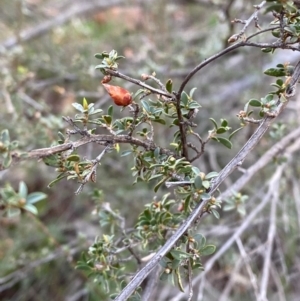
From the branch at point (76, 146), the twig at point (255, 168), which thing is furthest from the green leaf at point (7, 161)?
the twig at point (255, 168)

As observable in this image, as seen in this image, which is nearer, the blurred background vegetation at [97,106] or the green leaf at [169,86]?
the green leaf at [169,86]

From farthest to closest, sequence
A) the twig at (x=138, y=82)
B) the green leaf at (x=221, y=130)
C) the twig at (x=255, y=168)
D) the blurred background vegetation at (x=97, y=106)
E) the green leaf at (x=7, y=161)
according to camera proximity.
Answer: the blurred background vegetation at (x=97, y=106)
the twig at (x=255, y=168)
the green leaf at (x=221, y=130)
the twig at (x=138, y=82)
the green leaf at (x=7, y=161)

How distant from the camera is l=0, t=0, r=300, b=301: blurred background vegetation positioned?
5.74 ft

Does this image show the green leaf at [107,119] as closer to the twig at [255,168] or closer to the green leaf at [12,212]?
the green leaf at [12,212]

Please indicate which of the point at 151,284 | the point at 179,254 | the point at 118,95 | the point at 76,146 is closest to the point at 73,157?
the point at 76,146

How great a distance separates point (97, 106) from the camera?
6.06 feet

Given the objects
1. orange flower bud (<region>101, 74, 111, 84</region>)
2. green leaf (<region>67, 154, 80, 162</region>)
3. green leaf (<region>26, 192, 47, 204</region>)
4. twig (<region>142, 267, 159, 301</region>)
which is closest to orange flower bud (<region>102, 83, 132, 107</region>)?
orange flower bud (<region>101, 74, 111, 84</region>)

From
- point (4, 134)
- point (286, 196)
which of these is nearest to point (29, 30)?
point (286, 196)

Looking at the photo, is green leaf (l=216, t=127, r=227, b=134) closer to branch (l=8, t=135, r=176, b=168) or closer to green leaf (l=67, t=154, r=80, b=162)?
branch (l=8, t=135, r=176, b=168)

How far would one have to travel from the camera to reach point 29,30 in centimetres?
255

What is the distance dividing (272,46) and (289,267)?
4.69 ft

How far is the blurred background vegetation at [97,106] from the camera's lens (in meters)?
1.75

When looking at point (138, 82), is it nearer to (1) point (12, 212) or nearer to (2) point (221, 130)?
(2) point (221, 130)

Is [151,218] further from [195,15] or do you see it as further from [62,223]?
[195,15]
